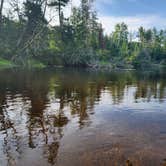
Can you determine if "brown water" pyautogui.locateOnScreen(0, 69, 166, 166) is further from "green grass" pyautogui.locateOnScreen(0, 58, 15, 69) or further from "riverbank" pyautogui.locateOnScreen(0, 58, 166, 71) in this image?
"riverbank" pyautogui.locateOnScreen(0, 58, 166, 71)

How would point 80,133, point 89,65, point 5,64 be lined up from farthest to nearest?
point 89,65
point 5,64
point 80,133

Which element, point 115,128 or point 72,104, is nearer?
point 115,128

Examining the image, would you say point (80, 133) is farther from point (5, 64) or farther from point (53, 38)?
point (53, 38)

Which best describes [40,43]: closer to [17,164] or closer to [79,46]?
[79,46]

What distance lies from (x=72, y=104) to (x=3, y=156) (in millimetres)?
7361

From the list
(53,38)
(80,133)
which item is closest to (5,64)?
(53,38)

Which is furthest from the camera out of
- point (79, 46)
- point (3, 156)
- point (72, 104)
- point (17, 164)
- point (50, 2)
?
point (79, 46)

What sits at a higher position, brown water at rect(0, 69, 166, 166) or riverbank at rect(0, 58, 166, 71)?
riverbank at rect(0, 58, 166, 71)

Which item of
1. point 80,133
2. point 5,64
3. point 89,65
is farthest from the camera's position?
point 89,65

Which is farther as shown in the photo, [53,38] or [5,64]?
[53,38]

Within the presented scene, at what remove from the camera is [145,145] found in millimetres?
7367

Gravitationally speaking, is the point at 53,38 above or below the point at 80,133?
above

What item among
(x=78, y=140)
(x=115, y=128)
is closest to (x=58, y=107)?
(x=115, y=128)

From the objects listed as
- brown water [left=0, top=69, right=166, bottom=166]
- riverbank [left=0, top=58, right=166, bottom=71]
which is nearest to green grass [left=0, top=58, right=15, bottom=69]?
riverbank [left=0, top=58, right=166, bottom=71]
